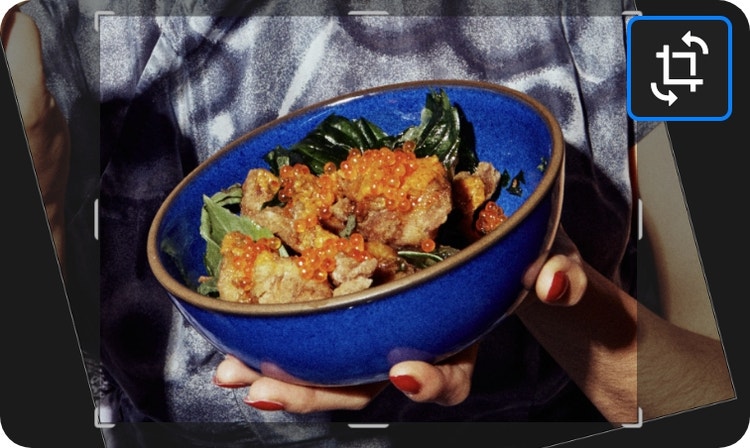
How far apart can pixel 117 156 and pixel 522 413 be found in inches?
20.2

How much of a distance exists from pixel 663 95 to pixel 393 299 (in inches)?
12.4

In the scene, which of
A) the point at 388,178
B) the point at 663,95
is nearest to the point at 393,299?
the point at 388,178

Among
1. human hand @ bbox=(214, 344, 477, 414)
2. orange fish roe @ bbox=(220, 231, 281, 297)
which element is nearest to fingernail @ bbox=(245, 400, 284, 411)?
human hand @ bbox=(214, 344, 477, 414)

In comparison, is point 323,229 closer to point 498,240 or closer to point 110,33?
point 498,240

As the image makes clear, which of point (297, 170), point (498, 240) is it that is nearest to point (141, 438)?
point (297, 170)

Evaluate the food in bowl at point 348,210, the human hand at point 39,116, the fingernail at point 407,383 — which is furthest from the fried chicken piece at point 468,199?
the human hand at point 39,116

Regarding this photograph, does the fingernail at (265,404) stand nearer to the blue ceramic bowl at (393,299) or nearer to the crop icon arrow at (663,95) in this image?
the blue ceramic bowl at (393,299)

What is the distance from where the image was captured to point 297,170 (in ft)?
1.67

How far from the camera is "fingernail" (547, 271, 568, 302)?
464mm

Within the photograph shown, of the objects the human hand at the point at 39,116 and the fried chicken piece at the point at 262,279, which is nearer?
the fried chicken piece at the point at 262,279

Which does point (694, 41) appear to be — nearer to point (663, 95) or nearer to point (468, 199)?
point (663, 95)

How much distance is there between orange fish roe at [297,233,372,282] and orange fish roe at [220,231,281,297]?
3 cm

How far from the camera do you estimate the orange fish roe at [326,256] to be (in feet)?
1.42

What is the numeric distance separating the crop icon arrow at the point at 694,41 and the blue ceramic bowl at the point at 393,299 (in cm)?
15
